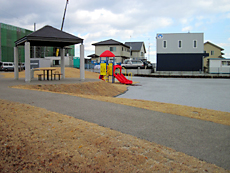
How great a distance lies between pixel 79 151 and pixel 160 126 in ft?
9.14

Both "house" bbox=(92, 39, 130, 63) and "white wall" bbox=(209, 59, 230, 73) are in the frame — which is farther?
"house" bbox=(92, 39, 130, 63)

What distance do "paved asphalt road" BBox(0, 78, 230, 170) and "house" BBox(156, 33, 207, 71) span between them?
132 feet

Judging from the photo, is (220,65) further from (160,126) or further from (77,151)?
(77,151)

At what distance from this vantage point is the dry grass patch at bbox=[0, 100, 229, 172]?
405 centimetres

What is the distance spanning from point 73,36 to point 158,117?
1201 centimetres

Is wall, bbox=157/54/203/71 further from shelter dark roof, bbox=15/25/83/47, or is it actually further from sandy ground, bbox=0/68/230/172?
sandy ground, bbox=0/68/230/172

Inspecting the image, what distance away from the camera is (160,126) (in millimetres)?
6496

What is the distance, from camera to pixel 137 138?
545cm

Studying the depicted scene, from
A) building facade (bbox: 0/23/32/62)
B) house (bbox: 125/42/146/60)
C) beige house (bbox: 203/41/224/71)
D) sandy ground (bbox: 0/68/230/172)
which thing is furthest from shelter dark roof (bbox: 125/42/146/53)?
sandy ground (bbox: 0/68/230/172)

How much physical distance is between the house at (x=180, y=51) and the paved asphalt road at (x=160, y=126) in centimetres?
4034

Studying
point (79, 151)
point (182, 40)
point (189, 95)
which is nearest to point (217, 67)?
point (182, 40)

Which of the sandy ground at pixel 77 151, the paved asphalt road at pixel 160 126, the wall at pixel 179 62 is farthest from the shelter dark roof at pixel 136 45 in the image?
the sandy ground at pixel 77 151

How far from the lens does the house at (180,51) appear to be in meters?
46.5

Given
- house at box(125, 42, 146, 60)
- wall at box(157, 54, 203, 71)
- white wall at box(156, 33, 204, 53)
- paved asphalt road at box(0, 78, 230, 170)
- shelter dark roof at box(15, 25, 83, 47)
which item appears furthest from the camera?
house at box(125, 42, 146, 60)
